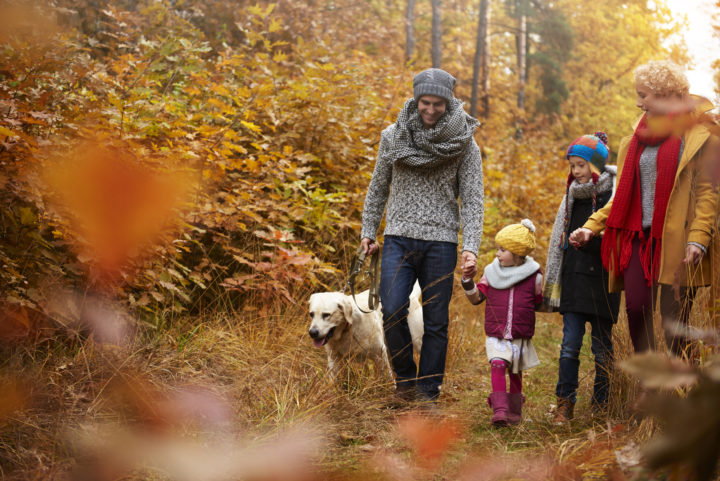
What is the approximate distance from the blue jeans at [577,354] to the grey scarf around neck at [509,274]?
0.40 m

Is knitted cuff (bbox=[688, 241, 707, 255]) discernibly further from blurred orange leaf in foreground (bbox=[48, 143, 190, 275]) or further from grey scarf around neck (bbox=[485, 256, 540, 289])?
blurred orange leaf in foreground (bbox=[48, 143, 190, 275])

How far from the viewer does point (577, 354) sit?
4.14m

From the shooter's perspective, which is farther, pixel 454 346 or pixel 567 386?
pixel 454 346

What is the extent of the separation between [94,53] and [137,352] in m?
6.38

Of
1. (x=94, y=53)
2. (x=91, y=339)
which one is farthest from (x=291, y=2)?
(x=91, y=339)

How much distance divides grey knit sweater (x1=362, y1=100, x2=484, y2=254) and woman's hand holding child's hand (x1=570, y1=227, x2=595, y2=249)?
61 cm

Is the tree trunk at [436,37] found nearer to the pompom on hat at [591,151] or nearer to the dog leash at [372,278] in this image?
the pompom on hat at [591,151]

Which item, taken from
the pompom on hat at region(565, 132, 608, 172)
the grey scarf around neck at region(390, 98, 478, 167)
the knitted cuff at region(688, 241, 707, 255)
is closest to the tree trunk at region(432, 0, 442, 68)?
the pompom on hat at region(565, 132, 608, 172)

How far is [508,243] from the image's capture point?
13.8 ft

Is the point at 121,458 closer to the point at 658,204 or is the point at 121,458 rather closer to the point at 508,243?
the point at 508,243

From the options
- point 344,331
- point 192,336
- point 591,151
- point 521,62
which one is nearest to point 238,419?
point 192,336

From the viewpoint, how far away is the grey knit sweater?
421cm

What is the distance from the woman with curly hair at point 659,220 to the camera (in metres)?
3.35

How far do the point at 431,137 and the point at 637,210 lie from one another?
1.33 m
